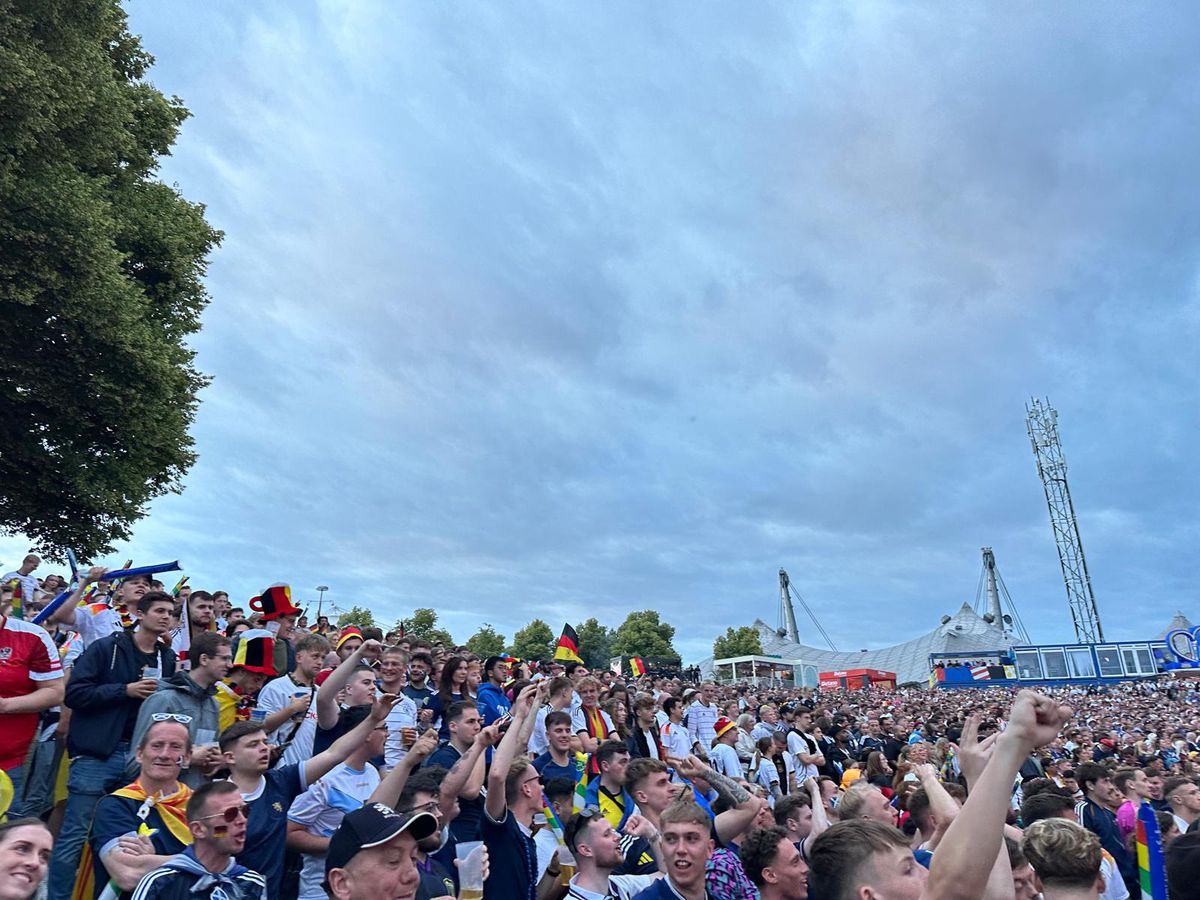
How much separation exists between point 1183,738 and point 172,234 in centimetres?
3143

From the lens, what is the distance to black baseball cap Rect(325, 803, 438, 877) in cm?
324

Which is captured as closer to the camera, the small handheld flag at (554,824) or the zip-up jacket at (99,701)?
the zip-up jacket at (99,701)

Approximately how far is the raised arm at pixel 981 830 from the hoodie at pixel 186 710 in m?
4.99

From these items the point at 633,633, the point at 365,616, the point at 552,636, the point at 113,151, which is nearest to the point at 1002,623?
the point at 633,633

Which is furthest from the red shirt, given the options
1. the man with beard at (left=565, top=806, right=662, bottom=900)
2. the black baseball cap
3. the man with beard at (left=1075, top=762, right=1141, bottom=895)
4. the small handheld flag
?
the man with beard at (left=1075, top=762, right=1141, bottom=895)

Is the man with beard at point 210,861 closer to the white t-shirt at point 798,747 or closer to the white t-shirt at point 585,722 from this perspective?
the white t-shirt at point 585,722

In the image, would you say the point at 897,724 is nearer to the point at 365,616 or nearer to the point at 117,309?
the point at 117,309

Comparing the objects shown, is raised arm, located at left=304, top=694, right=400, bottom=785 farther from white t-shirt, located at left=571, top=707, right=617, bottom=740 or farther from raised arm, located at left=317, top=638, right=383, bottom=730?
white t-shirt, located at left=571, top=707, right=617, bottom=740

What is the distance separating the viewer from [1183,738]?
2288cm

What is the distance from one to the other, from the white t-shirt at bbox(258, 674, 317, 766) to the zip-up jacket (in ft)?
4.13

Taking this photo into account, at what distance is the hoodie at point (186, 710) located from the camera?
18.5 feet

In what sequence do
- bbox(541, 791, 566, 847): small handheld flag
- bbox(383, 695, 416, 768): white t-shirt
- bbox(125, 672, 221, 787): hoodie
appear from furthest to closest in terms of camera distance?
1. bbox(383, 695, 416, 768): white t-shirt
2. bbox(541, 791, 566, 847): small handheld flag
3. bbox(125, 672, 221, 787): hoodie

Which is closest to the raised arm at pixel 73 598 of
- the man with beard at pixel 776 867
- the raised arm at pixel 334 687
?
the raised arm at pixel 334 687

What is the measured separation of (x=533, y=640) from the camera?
8450 centimetres
